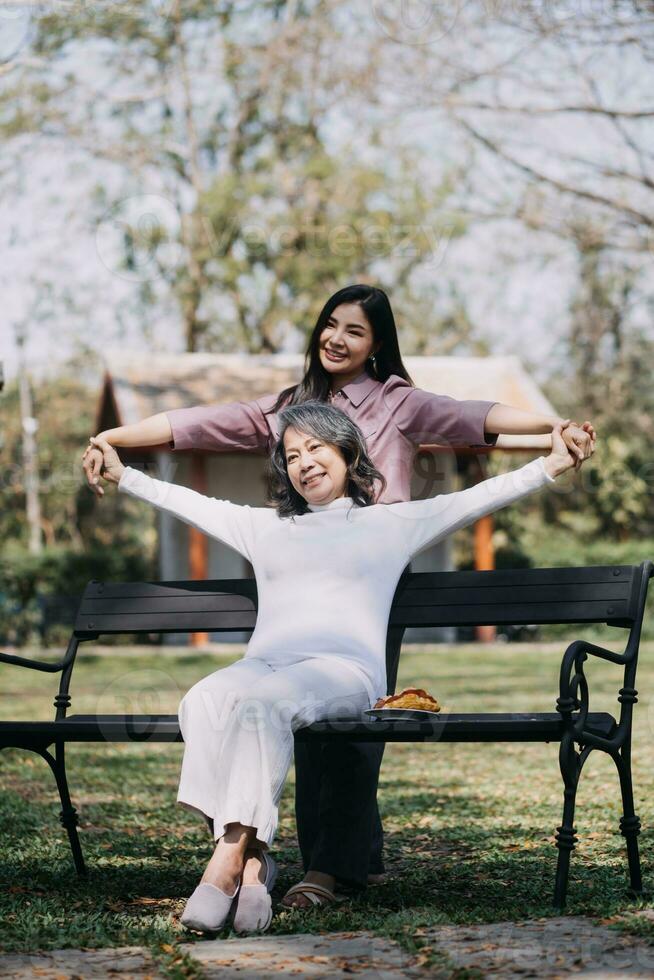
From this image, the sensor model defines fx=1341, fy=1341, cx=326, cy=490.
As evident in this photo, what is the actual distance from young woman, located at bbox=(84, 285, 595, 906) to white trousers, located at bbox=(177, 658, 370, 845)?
34 centimetres

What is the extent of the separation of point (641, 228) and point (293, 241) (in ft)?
45.9

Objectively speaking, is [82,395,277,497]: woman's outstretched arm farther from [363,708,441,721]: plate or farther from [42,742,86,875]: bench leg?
[363,708,441,721]: plate

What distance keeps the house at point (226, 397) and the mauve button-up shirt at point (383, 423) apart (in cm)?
1623

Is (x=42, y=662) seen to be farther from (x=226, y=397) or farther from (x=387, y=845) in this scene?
(x=226, y=397)

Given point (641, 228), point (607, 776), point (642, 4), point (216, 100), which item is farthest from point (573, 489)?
point (607, 776)

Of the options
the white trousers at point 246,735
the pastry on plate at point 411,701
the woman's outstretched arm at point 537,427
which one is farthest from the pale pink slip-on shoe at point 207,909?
the woman's outstretched arm at point 537,427

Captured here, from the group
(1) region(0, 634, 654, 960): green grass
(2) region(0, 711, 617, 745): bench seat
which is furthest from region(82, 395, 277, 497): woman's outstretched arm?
(1) region(0, 634, 654, 960): green grass

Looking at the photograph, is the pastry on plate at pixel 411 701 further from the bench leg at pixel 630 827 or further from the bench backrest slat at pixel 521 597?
the bench leg at pixel 630 827

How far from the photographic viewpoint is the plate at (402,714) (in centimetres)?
370

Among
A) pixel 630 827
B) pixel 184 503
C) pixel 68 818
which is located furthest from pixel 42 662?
pixel 630 827

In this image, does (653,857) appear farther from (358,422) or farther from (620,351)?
(620,351)

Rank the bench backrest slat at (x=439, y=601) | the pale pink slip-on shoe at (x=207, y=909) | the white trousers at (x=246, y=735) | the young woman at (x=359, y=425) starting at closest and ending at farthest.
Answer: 1. the pale pink slip-on shoe at (x=207, y=909)
2. the white trousers at (x=246, y=735)
3. the young woman at (x=359, y=425)
4. the bench backrest slat at (x=439, y=601)

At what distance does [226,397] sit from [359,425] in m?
17.3

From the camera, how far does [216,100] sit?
92.8 ft
